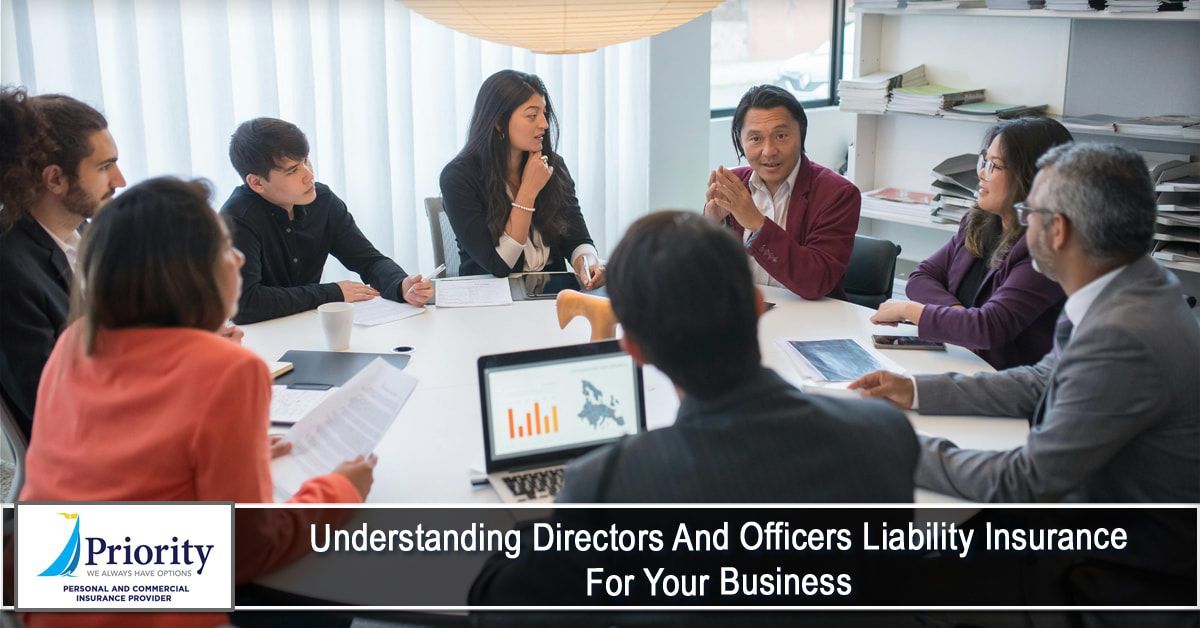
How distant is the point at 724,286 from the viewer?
46.3 inches

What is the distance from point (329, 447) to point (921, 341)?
1.35 m

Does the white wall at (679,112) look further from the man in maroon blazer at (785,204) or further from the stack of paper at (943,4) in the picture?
the man in maroon blazer at (785,204)

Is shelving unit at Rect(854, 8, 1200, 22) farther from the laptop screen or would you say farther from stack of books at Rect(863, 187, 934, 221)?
the laptop screen

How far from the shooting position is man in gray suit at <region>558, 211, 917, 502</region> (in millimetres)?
1146

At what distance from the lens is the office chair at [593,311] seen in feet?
6.82

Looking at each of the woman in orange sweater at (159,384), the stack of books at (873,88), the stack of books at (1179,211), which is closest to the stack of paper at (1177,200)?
the stack of books at (1179,211)

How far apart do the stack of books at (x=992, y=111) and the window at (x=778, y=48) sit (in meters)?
1.45

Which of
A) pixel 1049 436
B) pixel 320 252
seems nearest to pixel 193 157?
pixel 320 252

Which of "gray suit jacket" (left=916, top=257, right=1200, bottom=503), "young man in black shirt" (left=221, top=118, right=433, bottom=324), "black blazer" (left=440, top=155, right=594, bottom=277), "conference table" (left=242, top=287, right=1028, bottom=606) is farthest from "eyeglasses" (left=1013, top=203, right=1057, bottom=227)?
"black blazer" (left=440, top=155, right=594, bottom=277)

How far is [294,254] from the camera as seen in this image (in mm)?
2811

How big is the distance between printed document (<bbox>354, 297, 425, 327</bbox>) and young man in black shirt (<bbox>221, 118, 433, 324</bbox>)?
2 cm

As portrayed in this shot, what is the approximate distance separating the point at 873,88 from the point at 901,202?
18.3 inches

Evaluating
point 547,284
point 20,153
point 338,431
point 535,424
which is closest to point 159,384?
point 338,431

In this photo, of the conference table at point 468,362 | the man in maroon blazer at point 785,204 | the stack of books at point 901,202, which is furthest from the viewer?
the stack of books at point 901,202
